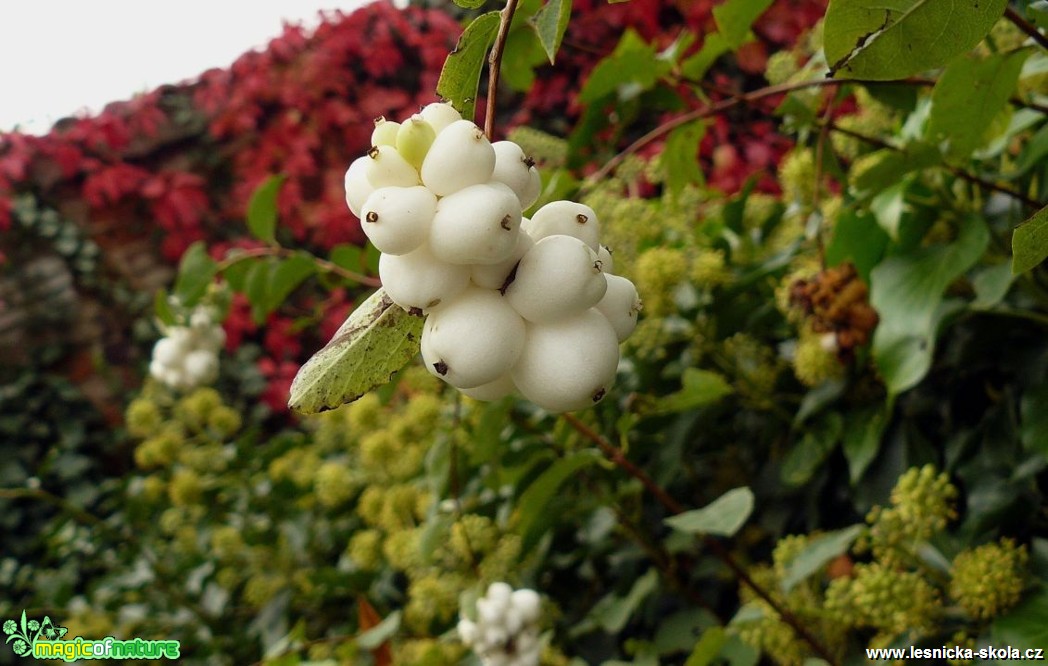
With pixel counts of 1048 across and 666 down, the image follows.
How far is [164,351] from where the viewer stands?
1606 millimetres

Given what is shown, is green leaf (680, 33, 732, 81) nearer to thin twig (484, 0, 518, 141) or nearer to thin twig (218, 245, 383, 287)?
thin twig (218, 245, 383, 287)

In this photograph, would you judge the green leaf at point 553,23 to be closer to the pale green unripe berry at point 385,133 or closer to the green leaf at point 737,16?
the pale green unripe berry at point 385,133

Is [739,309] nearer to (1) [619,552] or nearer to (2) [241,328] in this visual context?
(1) [619,552]

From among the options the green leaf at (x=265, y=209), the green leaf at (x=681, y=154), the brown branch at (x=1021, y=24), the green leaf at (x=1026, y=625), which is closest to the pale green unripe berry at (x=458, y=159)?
the brown branch at (x=1021, y=24)

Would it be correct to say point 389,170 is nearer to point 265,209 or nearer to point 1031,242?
point 1031,242

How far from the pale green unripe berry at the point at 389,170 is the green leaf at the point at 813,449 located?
602 mm

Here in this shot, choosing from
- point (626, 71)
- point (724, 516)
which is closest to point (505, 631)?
point (724, 516)

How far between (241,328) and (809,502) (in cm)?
210

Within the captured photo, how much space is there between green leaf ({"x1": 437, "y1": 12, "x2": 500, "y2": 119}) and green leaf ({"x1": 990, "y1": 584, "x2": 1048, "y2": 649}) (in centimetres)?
52

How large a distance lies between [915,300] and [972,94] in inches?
6.9

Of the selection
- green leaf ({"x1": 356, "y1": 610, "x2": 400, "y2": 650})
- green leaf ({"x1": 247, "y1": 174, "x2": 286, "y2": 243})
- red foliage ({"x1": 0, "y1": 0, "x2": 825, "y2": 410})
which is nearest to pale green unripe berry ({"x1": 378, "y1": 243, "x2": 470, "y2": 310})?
green leaf ({"x1": 356, "y1": 610, "x2": 400, "y2": 650})

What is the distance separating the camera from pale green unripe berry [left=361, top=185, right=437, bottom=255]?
12.4 inches

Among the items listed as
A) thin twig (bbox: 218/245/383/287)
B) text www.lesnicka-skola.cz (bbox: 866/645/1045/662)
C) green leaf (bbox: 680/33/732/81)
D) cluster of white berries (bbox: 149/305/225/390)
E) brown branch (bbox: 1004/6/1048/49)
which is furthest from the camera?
cluster of white berries (bbox: 149/305/225/390)

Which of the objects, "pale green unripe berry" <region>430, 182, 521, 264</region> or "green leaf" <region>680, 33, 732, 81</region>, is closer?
"pale green unripe berry" <region>430, 182, 521, 264</region>
